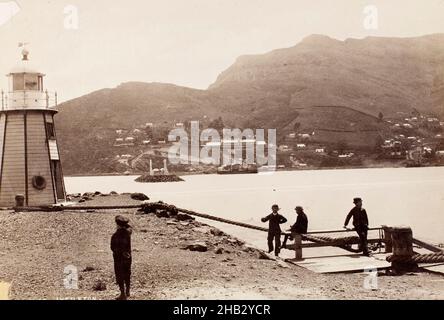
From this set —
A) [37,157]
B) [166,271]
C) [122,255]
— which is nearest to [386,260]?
[166,271]

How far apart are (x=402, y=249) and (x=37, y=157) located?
804 inches

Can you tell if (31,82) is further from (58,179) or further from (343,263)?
(343,263)

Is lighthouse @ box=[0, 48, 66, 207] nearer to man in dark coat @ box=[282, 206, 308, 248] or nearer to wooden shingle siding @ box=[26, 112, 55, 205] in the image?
wooden shingle siding @ box=[26, 112, 55, 205]

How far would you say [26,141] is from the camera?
29.3 m

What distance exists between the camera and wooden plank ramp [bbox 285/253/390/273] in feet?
53.0

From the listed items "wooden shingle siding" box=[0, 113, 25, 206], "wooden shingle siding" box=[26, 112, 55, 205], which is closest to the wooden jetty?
"wooden shingle siding" box=[26, 112, 55, 205]

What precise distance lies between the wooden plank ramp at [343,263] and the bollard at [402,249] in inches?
18.0

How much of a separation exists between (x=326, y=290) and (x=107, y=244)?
8232 mm

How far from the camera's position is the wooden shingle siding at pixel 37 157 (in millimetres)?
29375

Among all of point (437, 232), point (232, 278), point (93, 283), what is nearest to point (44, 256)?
point (93, 283)

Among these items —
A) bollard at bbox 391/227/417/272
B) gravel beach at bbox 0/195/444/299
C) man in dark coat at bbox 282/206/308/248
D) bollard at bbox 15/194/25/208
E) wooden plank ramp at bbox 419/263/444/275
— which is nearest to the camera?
gravel beach at bbox 0/195/444/299

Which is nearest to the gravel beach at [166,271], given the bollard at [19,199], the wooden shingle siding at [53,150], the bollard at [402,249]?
the bollard at [402,249]

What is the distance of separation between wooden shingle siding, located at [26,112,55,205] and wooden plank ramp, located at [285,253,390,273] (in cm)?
1707
